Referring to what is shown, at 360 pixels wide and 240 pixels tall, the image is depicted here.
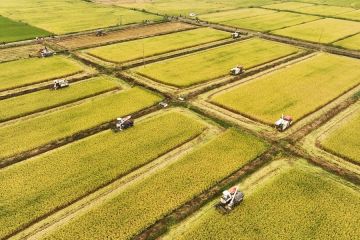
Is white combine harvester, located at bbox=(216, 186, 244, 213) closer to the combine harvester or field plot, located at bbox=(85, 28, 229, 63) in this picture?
the combine harvester

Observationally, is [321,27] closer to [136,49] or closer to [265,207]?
[136,49]

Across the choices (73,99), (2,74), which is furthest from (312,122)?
(2,74)

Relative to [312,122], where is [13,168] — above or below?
below

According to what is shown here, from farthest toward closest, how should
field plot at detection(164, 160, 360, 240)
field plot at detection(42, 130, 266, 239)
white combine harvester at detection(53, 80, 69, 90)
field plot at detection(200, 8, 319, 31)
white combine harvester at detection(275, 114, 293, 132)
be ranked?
field plot at detection(200, 8, 319, 31) → white combine harvester at detection(53, 80, 69, 90) → white combine harvester at detection(275, 114, 293, 132) → field plot at detection(42, 130, 266, 239) → field plot at detection(164, 160, 360, 240)

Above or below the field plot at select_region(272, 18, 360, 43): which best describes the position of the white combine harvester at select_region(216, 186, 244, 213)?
below

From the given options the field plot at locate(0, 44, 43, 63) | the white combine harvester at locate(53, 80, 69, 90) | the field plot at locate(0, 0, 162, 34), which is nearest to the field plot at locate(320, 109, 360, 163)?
the white combine harvester at locate(53, 80, 69, 90)

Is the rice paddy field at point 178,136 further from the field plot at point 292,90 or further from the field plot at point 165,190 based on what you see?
the field plot at point 292,90
